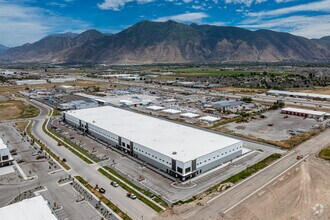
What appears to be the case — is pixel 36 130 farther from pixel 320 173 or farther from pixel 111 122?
pixel 320 173

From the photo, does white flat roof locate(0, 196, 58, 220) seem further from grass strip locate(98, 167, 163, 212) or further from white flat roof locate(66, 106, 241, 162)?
white flat roof locate(66, 106, 241, 162)

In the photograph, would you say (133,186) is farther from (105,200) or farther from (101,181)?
(101,181)

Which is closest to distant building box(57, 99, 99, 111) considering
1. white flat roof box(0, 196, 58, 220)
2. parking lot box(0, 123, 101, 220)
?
parking lot box(0, 123, 101, 220)

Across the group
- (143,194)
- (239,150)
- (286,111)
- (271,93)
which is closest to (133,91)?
(271,93)

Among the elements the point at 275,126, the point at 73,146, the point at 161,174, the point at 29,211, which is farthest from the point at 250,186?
the point at 275,126

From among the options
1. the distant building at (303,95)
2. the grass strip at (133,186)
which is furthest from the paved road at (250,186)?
the distant building at (303,95)

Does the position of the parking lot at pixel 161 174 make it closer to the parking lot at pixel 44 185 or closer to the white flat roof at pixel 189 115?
the parking lot at pixel 44 185
